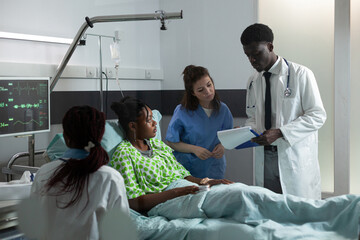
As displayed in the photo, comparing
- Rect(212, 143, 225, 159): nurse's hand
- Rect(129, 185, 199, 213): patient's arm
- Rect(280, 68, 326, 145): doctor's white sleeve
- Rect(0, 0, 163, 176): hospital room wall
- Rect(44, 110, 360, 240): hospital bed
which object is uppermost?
Rect(0, 0, 163, 176): hospital room wall

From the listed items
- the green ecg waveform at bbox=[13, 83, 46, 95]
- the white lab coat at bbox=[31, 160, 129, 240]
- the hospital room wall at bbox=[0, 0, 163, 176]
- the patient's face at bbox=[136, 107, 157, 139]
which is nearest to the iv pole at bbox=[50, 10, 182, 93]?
the hospital room wall at bbox=[0, 0, 163, 176]

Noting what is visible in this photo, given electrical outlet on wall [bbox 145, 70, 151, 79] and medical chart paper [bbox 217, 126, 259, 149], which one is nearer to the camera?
medical chart paper [bbox 217, 126, 259, 149]

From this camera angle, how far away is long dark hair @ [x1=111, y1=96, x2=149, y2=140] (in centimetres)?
164

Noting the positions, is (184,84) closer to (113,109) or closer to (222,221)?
(113,109)

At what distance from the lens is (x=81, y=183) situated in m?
1.53

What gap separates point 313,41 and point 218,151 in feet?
1.98

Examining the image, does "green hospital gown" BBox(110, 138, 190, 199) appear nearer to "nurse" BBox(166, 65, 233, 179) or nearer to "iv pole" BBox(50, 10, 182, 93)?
"nurse" BBox(166, 65, 233, 179)

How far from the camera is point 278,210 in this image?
4.92 ft

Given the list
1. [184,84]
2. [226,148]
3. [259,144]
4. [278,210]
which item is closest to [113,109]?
[184,84]

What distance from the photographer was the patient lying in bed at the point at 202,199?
1437 mm

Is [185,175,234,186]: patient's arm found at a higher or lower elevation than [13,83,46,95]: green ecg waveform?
lower

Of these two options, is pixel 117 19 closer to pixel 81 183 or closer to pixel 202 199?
pixel 81 183

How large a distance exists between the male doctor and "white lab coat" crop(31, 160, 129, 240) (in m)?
0.57

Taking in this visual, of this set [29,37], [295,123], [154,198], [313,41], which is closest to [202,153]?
[154,198]
